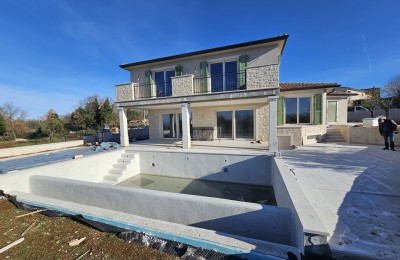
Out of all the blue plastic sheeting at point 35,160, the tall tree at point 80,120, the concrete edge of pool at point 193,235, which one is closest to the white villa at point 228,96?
the blue plastic sheeting at point 35,160

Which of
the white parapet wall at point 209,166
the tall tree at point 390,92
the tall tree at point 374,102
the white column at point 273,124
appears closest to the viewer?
the white parapet wall at point 209,166

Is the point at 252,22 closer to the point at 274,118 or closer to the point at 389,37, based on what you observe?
the point at 274,118

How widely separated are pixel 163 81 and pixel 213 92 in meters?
4.52

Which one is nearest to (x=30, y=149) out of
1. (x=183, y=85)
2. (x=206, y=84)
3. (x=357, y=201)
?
(x=183, y=85)

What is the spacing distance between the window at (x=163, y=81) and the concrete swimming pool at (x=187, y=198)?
4744 millimetres

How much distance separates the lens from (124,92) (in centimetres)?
1164

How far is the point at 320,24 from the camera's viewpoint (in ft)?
38.5

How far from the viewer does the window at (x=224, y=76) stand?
1077 centimetres

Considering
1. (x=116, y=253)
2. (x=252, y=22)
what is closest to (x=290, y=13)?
(x=252, y=22)

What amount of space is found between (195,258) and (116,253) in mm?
1376

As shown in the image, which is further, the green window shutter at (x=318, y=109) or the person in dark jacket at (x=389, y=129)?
the green window shutter at (x=318, y=109)

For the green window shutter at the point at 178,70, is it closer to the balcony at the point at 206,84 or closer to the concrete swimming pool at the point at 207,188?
the balcony at the point at 206,84

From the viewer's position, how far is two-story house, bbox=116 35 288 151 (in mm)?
8930

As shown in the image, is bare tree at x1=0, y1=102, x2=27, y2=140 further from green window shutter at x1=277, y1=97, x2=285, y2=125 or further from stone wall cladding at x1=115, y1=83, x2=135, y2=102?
green window shutter at x1=277, y1=97, x2=285, y2=125
